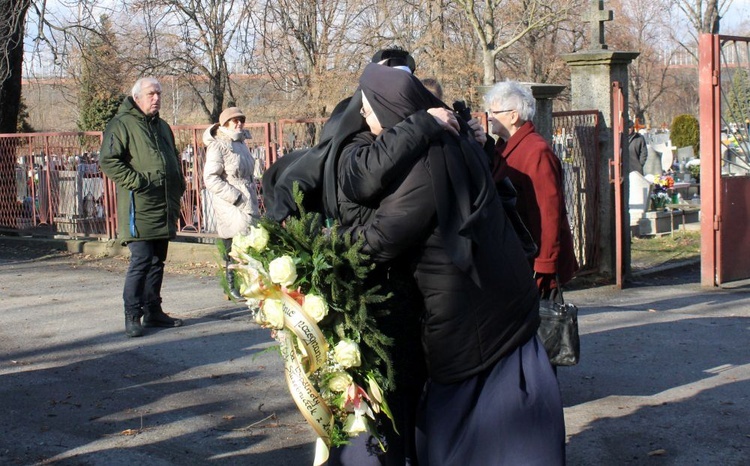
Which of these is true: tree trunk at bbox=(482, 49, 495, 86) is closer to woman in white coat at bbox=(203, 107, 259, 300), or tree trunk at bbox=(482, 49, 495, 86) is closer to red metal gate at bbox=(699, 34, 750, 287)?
red metal gate at bbox=(699, 34, 750, 287)

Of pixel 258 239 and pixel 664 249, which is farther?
pixel 664 249

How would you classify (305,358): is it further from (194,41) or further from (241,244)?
(194,41)

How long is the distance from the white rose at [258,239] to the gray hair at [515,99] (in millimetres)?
2126

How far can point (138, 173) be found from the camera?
734 cm

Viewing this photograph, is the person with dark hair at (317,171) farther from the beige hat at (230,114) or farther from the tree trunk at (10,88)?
the tree trunk at (10,88)

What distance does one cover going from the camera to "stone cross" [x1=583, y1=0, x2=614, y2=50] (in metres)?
10.3

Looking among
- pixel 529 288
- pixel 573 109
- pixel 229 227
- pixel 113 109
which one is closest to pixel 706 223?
pixel 573 109

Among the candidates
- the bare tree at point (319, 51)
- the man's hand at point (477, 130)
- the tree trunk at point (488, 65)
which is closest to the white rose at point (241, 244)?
the man's hand at point (477, 130)

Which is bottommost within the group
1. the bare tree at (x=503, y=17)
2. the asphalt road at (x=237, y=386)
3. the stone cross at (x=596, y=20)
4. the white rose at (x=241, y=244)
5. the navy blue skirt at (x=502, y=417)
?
the asphalt road at (x=237, y=386)

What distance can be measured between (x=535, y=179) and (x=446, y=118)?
1.81 meters

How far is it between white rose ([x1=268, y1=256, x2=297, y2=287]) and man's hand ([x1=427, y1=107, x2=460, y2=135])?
2.24 feet

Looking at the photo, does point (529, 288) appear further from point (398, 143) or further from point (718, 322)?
point (718, 322)

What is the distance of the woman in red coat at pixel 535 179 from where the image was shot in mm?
4828

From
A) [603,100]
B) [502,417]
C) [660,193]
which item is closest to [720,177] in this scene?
[603,100]
